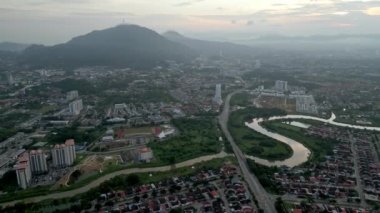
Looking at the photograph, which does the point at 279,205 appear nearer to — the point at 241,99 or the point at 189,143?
the point at 189,143

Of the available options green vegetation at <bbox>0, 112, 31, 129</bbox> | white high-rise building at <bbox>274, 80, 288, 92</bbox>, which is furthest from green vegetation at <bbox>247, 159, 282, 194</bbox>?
white high-rise building at <bbox>274, 80, 288, 92</bbox>

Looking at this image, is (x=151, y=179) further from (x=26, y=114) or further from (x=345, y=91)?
(x=345, y=91)

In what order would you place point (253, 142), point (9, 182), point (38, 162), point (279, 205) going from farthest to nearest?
1. point (253, 142)
2. point (38, 162)
3. point (9, 182)
4. point (279, 205)

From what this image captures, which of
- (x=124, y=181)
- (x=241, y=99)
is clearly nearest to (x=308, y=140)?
(x=124, y=181)

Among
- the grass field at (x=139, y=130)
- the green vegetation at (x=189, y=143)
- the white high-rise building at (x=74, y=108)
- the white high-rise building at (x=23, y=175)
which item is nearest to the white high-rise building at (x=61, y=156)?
the white high-rise building at (x=23, y=175)

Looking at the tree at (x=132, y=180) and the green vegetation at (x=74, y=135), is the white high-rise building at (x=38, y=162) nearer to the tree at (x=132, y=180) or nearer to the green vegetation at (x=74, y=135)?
the green vegetation at (x=74, y=135)

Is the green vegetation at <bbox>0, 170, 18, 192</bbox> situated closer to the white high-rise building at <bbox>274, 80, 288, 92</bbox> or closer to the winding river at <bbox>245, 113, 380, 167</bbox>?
the winding river at <bbox>245, 113, 380, 167</bbox>

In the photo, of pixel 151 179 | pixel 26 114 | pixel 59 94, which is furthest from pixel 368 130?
pixel 59 94
